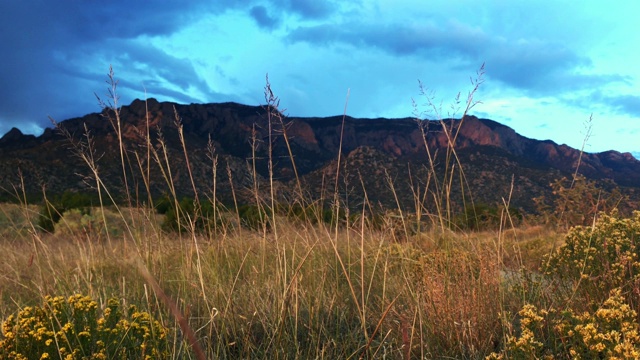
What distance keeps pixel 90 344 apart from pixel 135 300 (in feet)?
3.22

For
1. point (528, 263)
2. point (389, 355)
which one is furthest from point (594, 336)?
point (528, 263)

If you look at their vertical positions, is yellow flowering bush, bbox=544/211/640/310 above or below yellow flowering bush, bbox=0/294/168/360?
above

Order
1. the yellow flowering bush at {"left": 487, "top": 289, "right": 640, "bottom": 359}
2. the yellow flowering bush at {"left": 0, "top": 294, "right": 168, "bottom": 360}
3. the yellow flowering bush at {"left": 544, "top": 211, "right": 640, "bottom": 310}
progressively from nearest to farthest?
the yellow flowering bush at {"left": 487, "top": 289, "right": 640, "bottom": 359} < the yellow flowering bush at {"left": 0, "top": 294, "right": 168, "bottom": 360} < the yellow flowering bush at {"left": 544, "top": 211, "right": 640, "bottom": 310}

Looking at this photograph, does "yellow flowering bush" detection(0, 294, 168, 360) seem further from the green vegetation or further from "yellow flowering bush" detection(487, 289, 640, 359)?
"yellow flowering bush" detection(487, 289, 640, 359)

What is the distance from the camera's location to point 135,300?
10.9 ft

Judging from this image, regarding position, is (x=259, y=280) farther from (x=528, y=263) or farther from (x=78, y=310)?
(x=528, y=263)

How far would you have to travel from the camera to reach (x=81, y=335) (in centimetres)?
227

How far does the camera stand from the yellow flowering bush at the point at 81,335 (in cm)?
222

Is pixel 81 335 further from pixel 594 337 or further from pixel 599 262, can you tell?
pixel 599 262

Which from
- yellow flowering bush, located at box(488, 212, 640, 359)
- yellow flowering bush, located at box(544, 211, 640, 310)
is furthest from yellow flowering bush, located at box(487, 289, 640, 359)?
yellow flowering bush, located at box(544, 211, 640, 310)

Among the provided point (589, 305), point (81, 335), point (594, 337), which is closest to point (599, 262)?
point (589, 305)

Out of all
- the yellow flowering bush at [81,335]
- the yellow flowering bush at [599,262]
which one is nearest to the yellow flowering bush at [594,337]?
the yellow flowering bush at [599,262]

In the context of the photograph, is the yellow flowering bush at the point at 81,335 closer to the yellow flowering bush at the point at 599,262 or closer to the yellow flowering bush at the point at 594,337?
the yellow flowering bush at the point at 594,337

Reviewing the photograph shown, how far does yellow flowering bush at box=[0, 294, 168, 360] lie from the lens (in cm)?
222
